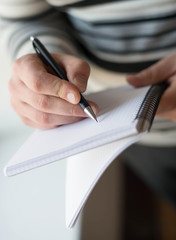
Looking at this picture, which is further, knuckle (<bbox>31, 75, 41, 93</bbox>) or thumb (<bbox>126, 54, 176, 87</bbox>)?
thumb (<bbox>126, 54, 176, 87</bbox>)

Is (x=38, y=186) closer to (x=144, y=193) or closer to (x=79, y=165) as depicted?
(x=79, y=165)

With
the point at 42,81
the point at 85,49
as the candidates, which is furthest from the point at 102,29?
the point at 42,81

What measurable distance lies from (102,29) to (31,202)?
9.7 inches

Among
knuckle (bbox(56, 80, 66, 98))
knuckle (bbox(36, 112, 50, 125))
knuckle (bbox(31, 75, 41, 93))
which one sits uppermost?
knuckle (bbox(31, 75, 41, 93))

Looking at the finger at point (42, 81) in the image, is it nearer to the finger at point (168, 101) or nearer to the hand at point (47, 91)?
the hand at point (47, 91)

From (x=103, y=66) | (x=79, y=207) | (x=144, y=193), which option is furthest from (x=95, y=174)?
(x=144, y=193)

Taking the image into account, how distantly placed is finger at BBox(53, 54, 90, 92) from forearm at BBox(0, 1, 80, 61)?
0.31 feet

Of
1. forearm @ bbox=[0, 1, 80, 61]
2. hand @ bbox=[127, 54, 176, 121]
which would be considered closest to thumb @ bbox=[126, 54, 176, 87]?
hand @ bbox=[127, 54, 176, 121]

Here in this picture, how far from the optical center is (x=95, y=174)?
291 millimetres

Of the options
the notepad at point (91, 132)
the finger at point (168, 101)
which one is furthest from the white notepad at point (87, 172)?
the finger at point (168, 101)

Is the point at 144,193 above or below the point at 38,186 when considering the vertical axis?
below

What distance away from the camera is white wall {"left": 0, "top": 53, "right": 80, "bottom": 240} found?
377 millimetres

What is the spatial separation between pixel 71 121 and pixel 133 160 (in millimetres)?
427

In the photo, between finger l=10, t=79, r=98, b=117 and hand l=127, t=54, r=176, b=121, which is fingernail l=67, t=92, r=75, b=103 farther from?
hand l=127, t=54, r=176, b=121
